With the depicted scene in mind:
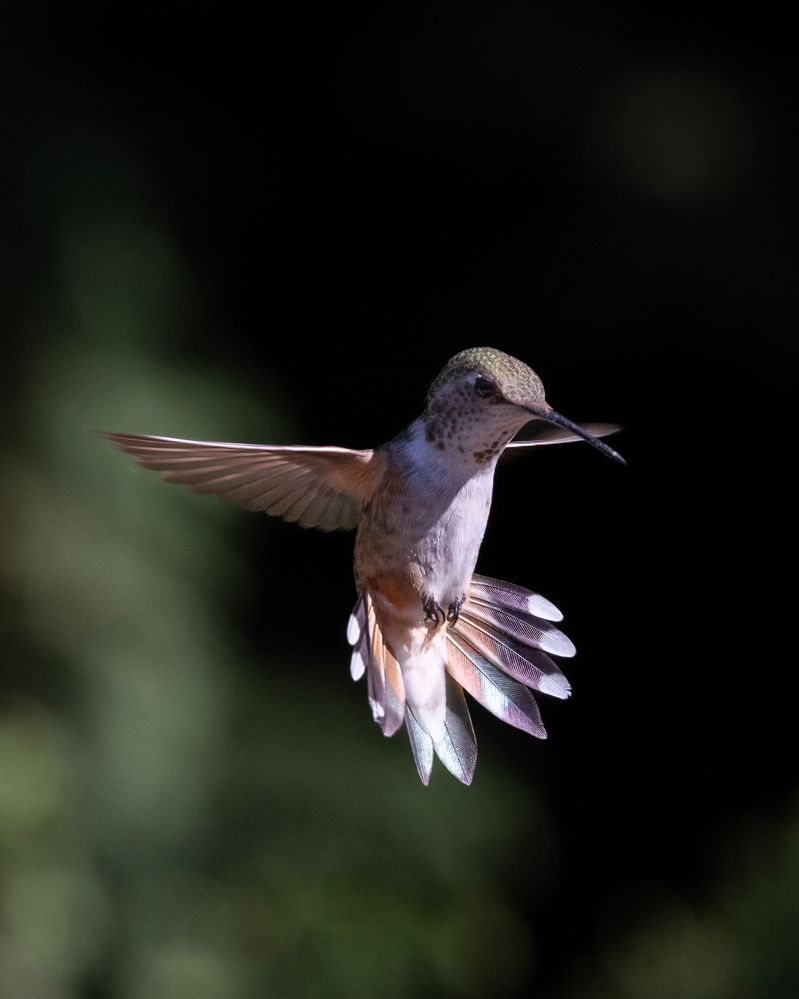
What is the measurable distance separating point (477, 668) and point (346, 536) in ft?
4.43

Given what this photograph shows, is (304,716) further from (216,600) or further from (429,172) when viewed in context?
(429,172)

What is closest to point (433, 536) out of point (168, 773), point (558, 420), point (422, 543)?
point (422, 543)

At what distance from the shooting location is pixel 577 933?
2592mm

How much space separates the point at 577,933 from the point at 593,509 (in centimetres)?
89

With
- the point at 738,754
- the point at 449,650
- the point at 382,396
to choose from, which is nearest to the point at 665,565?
the point at 738,754

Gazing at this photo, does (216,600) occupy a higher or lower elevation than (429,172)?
lower

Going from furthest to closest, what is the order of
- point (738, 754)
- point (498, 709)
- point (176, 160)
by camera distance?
point (738, 754) < point (176, 160) < point (498, 709)

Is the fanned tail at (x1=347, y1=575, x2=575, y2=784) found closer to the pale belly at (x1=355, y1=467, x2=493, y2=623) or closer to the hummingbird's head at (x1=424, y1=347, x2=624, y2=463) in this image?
the pale belly at (x1=355, y1=467, x2=493, y2=623)

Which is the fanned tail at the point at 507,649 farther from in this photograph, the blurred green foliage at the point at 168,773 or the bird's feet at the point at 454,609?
the blurred green foliage at the point at 168,773

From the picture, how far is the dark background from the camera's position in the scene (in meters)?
2.04

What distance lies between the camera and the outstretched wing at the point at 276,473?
788mm

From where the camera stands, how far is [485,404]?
82 centimetres

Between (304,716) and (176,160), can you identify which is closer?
(304,716)

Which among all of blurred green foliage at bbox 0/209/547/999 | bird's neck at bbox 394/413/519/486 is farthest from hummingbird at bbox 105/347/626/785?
blurred green foliage at bbox 0/209/547/999
